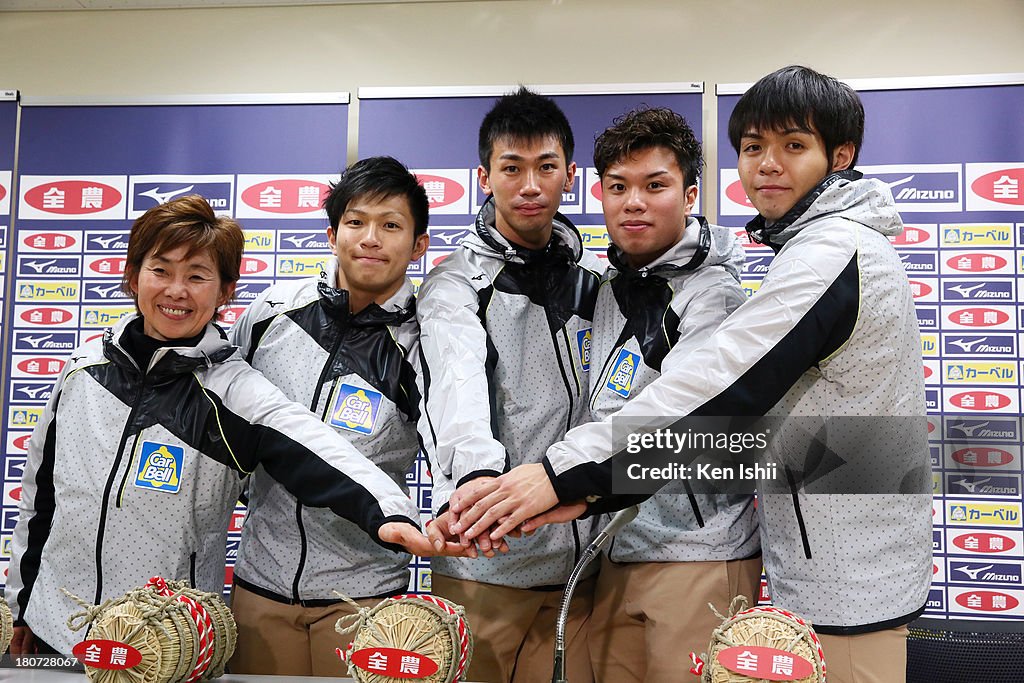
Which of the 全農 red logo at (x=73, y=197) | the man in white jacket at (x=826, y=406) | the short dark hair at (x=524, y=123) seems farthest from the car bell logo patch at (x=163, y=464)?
the 全農 red logo at (x=73, y=197)

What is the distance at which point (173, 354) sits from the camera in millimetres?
2039

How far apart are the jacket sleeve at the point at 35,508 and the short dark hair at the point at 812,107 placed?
6.06 ft

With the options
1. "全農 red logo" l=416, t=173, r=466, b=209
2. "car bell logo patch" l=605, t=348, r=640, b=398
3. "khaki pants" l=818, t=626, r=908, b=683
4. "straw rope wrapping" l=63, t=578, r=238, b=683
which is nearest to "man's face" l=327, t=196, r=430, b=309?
"car bell logo patch" l=605, t=348, r=640, b=398

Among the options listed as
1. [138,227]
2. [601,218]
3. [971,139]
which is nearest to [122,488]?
[138,227]

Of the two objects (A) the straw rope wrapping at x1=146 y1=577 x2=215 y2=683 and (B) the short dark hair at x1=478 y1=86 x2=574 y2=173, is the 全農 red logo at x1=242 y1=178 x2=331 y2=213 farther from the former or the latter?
(A) the straw rope wrapping at x1=146 y1=577 x2=215 y2=683

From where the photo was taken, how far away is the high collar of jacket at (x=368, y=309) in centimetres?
224

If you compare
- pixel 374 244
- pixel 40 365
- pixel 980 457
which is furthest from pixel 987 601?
pixel 40 365

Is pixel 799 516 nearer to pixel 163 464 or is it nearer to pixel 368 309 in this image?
pixel 368 309

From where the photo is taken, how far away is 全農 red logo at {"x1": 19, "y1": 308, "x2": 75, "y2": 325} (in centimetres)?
340

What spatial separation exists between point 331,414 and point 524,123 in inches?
37.1

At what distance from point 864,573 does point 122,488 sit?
5.50 ft

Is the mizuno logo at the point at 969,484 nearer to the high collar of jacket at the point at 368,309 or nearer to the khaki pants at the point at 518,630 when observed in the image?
the khaki pants at the point at 518,630

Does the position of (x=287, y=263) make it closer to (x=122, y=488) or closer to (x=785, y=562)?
(x=122, y=488)

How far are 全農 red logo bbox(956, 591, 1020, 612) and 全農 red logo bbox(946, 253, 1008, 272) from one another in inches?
46.4
